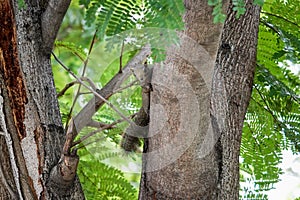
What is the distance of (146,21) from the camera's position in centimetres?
74

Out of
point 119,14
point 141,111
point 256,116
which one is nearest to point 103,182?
point 141,111

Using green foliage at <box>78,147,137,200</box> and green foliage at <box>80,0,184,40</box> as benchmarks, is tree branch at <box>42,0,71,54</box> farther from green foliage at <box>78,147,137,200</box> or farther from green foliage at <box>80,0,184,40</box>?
green foliage at <box>78,147,137,200</box>

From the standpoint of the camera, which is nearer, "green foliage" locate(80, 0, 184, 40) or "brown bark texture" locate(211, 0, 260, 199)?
"green foliage" locate(80, 0, 184, 40)

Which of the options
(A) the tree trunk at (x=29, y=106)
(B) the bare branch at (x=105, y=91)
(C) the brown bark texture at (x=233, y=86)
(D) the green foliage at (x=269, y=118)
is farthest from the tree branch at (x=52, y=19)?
(D) the green foliage at (x=269, y=118)

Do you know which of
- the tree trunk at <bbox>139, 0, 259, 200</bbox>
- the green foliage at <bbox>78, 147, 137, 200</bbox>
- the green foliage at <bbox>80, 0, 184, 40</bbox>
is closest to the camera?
the green foliage at <bbox>80, 0, 184, 40</bbox>

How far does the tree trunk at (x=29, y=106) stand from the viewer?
982 millimetres

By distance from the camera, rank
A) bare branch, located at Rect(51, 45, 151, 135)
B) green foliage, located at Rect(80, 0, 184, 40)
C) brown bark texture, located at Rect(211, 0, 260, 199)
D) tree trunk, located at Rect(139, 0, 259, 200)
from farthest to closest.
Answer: brown bark texture, located at Rect(211, 0, 260, 199) < bare branch, located at Rect(51, 45, 151, 135) < tree trunk, located at Rect(139, 0, 259, 200) < green foliage, located at Rect(80, 0, 184, 40)

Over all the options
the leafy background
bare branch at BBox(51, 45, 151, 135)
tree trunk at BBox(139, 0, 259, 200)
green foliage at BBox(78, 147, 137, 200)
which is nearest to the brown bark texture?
tree trunk at BBox(139, 0, 259, 200)

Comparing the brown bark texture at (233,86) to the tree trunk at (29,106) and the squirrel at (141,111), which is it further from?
the tree trunk at (29,106)

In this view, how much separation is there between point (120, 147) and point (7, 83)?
14.1 inches

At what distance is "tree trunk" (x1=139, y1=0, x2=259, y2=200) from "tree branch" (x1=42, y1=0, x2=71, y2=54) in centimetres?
21

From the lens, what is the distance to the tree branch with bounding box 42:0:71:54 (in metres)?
1.00

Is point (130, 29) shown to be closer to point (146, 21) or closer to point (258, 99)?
point (146, 21)

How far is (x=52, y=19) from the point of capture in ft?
3.41
